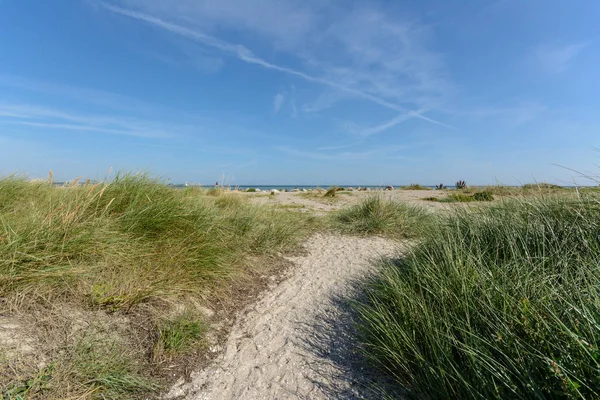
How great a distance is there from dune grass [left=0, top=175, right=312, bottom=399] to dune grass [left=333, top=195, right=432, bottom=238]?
2898mm

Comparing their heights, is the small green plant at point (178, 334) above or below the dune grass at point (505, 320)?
below

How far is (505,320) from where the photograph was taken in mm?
1464

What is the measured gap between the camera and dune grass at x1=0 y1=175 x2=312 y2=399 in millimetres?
1709

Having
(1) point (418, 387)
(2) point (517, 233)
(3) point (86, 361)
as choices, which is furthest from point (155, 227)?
(2) point (517, 233)

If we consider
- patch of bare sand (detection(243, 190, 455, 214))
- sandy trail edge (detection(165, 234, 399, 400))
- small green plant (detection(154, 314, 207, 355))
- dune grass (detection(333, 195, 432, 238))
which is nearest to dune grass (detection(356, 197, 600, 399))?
sandy trail edge (detection(165, 234, 399, 400))

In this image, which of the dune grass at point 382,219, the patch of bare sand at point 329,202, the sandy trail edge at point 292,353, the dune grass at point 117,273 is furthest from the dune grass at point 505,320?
the patch of bare sand at point 329,202

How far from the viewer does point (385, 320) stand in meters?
2.02

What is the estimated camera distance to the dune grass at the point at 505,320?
47.0 inches

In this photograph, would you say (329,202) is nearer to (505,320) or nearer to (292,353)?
(292,353)

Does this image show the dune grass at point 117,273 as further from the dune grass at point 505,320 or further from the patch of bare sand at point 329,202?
the patch of bare sand at point 329,202

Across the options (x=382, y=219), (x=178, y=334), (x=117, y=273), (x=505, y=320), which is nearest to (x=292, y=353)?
(x=178, y=334)

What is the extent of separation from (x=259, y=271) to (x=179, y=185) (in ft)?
7.02

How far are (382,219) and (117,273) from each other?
5.07 meters

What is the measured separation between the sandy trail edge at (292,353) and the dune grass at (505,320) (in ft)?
0.85
